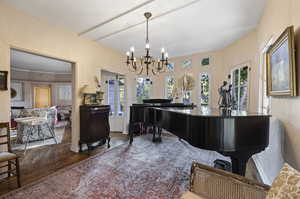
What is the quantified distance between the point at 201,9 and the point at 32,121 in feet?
14.8

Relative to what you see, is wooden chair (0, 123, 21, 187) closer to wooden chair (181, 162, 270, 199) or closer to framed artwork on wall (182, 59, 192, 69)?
wooden chair (181, 162, 270, 199)

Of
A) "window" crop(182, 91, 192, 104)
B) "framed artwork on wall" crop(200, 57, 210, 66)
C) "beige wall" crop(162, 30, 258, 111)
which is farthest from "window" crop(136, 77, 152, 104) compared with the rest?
"framed artwork on wall" crop(200, 57, 210, 66)

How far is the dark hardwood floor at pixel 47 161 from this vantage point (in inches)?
90.5

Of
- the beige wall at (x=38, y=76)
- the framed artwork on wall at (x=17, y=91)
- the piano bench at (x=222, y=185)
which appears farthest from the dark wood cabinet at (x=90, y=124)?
the framed artwork on wall at (x=17, y=91)

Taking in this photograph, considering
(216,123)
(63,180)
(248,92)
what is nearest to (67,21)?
(63,180)

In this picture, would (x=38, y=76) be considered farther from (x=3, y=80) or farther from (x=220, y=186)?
(x=220, y=186)

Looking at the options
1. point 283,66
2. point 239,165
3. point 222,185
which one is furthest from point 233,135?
point 283,66

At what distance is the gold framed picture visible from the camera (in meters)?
1.38

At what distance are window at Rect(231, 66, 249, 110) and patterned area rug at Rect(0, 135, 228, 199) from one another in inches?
59.4

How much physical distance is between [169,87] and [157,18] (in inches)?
116

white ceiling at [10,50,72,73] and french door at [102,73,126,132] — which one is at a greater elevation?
white ceiling at [10,50,72,73]

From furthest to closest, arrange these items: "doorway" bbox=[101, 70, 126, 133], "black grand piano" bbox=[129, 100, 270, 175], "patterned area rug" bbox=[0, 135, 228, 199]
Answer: "doorway" bbox=[101, 70, 126, 133]
"patterned area rug" bbox=[0, 135, 228, 199]
"black grand piano" bbox=[129, 100, 270, 175]

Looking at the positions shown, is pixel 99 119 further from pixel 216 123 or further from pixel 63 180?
pixel 216 123

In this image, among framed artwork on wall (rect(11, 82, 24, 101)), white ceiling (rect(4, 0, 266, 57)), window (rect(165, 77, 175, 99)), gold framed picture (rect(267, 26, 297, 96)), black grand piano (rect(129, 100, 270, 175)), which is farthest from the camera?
framed artwork on wall (rect(11, 82, 24, 101))
